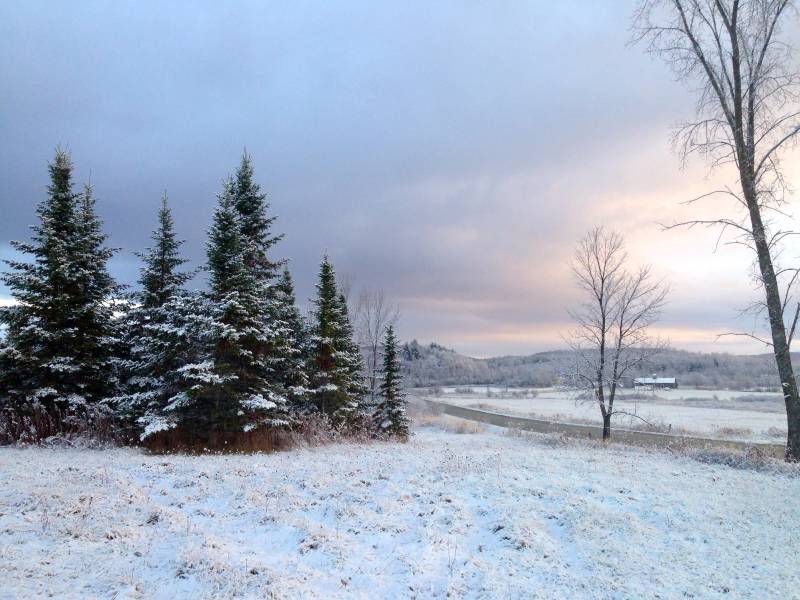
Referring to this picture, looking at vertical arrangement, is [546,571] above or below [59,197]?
below

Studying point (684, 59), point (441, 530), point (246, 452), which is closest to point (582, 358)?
point (684, 59)

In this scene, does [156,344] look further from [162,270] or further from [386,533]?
[386,533]

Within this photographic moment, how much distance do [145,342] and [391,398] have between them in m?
16.0

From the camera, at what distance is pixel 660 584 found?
5.74 m

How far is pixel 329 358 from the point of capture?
75.1 feet

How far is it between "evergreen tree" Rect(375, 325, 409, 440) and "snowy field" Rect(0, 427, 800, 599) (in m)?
17.9

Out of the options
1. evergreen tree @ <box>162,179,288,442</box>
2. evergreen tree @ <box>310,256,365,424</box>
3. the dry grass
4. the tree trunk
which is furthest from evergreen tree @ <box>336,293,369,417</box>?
the dry grass

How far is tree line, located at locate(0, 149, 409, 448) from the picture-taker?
1491 centimetres

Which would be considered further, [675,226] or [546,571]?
[675,226]

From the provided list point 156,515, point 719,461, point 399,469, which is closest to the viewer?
point 156,515

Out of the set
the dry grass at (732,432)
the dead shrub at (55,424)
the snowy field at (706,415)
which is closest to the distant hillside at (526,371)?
the snowy field at (706,415)

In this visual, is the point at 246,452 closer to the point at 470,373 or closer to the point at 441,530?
the point at 441,530

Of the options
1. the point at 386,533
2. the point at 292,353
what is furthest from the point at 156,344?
the point at 386,533

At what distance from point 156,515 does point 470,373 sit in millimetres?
153714
